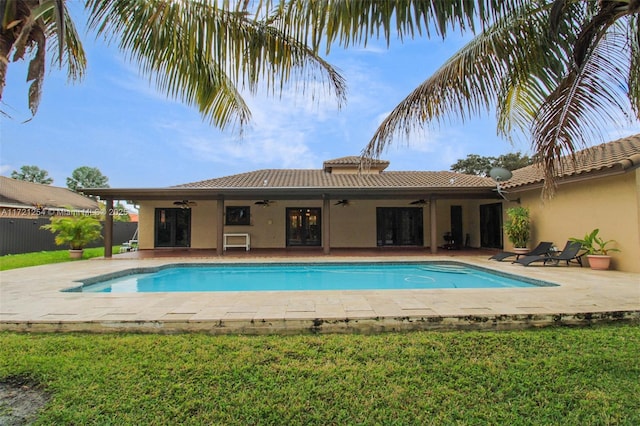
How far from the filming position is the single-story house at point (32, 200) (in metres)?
25.7

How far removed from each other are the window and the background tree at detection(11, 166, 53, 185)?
47.7 metres

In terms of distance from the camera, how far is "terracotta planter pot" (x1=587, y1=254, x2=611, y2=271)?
9.13 m

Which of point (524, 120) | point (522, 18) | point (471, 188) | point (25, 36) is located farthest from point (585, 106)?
point (471, 188)

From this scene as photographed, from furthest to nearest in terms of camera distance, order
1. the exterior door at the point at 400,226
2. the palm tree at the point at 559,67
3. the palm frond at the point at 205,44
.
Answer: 1. the exterior door at the point at 400,226
2. the palm tree at the point at 559,67
3. the palm frond at the point at 205,44

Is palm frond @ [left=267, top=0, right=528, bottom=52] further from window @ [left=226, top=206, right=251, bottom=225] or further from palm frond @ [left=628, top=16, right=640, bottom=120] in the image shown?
window @ [left=226, top=206, right=251, bottom=225]

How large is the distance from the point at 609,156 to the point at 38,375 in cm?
1303

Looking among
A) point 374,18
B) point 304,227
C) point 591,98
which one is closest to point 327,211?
point 304,227

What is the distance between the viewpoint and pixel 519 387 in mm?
3176

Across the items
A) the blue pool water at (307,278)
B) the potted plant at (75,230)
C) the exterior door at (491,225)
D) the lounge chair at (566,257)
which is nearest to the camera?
the blue pool water at (307,278)

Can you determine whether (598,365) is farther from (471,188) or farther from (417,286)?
(471,188)

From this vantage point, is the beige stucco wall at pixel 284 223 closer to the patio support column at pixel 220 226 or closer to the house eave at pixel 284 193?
the house eave at pixel 284 193

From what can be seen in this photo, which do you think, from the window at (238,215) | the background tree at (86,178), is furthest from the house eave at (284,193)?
the background tree at (86,178)

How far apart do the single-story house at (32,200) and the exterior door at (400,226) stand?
18892mm

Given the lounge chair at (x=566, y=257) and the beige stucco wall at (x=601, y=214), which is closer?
the beige stucco wall at (x=601, y=214)
